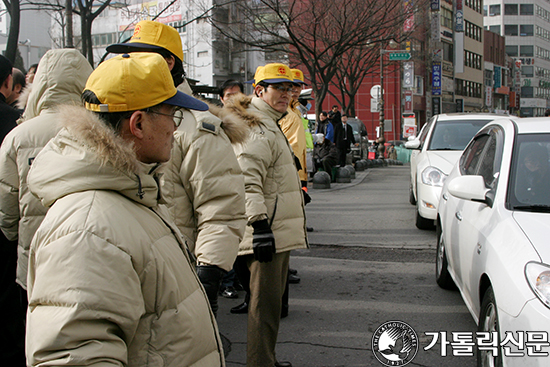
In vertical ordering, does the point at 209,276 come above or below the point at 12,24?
below

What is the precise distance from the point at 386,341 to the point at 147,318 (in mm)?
3139

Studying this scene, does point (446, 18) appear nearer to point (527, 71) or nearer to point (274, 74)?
point (527, 71)

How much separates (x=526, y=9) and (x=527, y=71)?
11397 mm

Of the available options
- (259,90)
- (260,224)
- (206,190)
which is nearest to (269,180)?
(260,224)

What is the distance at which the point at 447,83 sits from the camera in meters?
60.9

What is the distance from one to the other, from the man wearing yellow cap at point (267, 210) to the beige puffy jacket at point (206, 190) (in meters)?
0.61

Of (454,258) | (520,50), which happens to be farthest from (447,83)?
(454,258)

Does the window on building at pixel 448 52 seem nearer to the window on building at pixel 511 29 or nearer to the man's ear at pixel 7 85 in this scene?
the window on building at pixel 511 29

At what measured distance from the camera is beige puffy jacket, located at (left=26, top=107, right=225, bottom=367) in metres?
1.30

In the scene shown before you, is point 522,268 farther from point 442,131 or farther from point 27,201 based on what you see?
point 442,131

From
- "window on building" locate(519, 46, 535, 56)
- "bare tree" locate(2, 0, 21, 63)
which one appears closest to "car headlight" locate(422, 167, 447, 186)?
"bare tree" locate(2, 0, 21, 63)

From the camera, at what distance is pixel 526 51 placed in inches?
4055

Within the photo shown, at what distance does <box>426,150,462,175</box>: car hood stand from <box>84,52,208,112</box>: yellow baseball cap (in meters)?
7.00

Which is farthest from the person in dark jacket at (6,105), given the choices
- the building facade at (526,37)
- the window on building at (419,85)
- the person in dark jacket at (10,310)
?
the building facade at (526,37)
